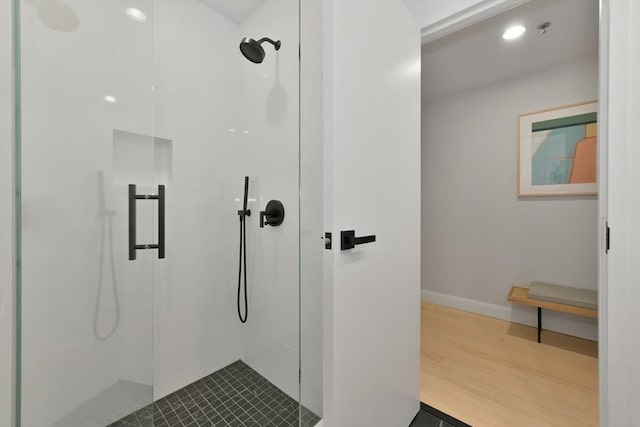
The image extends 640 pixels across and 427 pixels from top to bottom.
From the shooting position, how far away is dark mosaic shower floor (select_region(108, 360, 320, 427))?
124 centimetres

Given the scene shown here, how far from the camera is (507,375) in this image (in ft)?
5.50

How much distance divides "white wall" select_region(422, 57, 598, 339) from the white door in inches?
A: 68.1

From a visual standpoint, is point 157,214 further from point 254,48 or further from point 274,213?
point 254,48

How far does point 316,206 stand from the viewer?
1.14 m

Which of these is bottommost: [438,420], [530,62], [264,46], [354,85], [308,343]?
[438,420]

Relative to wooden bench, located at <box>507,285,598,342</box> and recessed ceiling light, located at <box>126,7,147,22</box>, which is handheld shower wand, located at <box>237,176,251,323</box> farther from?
wooden bench, located at <box>507,285,598,342</box>

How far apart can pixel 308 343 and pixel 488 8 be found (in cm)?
180

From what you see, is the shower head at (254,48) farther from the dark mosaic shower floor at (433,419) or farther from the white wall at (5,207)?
the dark mosaic shower floor at (433,419)

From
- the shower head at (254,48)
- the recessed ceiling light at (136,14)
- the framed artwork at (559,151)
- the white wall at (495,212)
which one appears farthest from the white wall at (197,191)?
the framed artwork at (559,151)

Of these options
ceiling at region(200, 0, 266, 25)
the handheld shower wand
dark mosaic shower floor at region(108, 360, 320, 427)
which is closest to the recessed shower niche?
the handheld shower wand

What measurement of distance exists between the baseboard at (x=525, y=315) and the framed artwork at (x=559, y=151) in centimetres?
109

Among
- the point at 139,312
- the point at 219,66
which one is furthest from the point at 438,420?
the point at 219,66

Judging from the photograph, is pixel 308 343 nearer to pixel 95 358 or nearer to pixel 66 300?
pixel 95 358

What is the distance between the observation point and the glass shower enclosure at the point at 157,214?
702 mm
